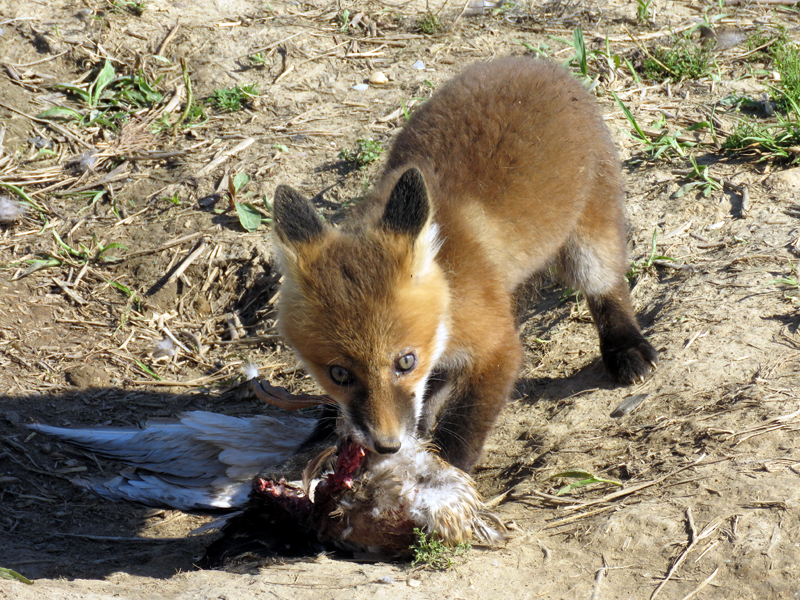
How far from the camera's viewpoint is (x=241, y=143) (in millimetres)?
6984

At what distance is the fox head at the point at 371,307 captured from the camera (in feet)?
11.3

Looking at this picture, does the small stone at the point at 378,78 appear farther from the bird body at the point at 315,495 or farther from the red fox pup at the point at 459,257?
the bird body at the point at 315,495

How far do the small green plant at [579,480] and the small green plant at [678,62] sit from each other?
492cm

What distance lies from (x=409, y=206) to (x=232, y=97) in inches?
174

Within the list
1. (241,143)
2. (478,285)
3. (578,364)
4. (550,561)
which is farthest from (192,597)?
(241,143)

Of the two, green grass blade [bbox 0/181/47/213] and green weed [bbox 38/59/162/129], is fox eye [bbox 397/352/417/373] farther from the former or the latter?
green weed [bbox 38/59/162/129]

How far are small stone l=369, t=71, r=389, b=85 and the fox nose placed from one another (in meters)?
5.17

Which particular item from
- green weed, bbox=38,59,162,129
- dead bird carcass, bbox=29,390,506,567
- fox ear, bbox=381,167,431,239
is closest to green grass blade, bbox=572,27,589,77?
fox ear, bbox=381,167,431,239

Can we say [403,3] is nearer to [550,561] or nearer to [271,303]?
[271,303]

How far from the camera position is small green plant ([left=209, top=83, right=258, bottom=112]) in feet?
24.0

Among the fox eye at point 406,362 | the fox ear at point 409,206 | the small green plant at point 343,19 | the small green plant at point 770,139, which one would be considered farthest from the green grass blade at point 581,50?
the fox eye at point 406,362

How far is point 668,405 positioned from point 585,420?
528 mm

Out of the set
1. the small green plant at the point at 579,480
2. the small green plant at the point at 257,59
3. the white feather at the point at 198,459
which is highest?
the small green plant at the point at 257,59

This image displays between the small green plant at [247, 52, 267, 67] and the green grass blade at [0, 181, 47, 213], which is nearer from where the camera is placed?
the green grass blade at [0, 181, 47, 213]
